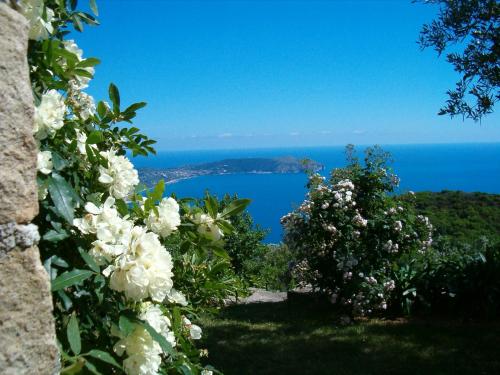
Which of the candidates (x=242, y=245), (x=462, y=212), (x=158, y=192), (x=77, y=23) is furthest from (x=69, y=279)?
(x=462, y=212)

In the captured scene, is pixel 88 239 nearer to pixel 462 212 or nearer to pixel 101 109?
pixel 101 109

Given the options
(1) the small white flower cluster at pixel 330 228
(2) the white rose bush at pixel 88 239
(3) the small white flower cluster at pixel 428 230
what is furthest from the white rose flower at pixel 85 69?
(3) the small white flower cluster at pixel 428 230

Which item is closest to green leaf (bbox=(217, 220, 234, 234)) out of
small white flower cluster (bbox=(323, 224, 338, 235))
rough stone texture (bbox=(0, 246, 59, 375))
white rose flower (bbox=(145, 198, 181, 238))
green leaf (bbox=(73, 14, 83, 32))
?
white rose flower (bbox=(145, 198, 181, 238))

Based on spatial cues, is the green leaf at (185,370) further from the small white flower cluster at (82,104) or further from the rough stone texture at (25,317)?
the small white flower cluster at (82,104)

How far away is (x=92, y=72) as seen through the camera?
1629 mm

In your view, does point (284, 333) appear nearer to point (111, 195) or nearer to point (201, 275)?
point (201, 275)

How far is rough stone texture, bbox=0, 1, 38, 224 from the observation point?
1030 millimetres

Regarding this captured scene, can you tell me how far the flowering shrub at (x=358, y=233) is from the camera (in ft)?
23.3

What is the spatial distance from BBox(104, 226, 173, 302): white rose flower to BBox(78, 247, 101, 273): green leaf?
31 millimetres

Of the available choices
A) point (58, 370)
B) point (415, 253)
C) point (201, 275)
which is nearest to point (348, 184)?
point (415, 253)

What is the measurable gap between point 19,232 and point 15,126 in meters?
0.25

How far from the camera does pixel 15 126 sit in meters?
1.05

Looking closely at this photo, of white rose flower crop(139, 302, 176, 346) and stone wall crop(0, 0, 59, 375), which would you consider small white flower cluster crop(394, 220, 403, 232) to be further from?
stone wall crop(0, 0, 59, 375)

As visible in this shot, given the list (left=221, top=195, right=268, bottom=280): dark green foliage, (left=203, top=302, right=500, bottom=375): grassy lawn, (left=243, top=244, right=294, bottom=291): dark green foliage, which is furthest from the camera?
(left=243, top=244, right=294, bottom=291): dark green foliage
